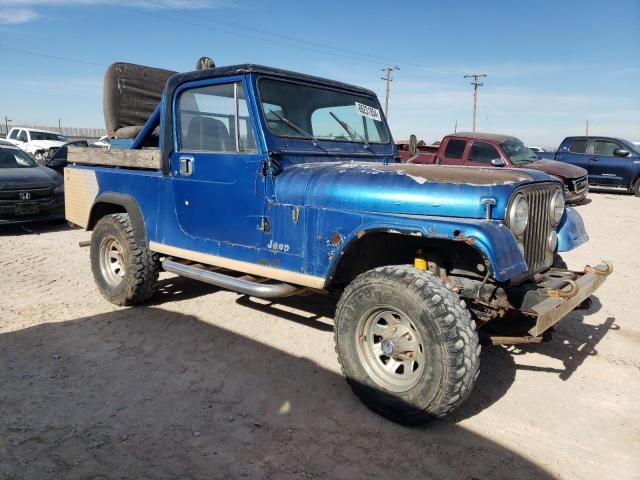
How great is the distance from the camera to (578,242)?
12.3 ft

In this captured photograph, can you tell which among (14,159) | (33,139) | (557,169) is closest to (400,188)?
(14,159)

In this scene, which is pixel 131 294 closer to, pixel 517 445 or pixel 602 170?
pixel 517 445

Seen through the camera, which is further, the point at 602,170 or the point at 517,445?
the point at 602,170

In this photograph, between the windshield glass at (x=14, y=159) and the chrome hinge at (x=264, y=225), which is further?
the windshield glass at (x=14, y=159)

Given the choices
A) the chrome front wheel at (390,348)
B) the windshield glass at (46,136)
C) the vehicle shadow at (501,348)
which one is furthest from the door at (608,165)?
the windshield glass at (46,136)

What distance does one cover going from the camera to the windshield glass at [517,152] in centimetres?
1105

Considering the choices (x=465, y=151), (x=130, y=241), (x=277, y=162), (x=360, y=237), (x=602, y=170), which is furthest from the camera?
(x=602, y=170)

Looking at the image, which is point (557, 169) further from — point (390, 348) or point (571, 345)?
point (390, 348)

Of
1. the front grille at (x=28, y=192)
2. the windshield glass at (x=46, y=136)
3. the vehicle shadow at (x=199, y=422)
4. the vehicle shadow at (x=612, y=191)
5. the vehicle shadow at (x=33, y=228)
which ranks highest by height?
the windshield glass at (x=46, y=136)

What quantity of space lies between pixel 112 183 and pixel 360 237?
2.99 m

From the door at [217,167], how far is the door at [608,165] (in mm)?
13892

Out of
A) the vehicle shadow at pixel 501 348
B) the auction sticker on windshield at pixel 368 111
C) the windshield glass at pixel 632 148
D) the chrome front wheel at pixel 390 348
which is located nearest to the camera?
the chrome front wheel at pixel 390 348

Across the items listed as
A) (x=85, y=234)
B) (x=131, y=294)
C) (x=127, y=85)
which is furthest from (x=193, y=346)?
(x=85, y=234)

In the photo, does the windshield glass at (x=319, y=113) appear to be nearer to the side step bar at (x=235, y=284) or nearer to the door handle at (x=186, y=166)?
the door handle at (x=186, y=166)
